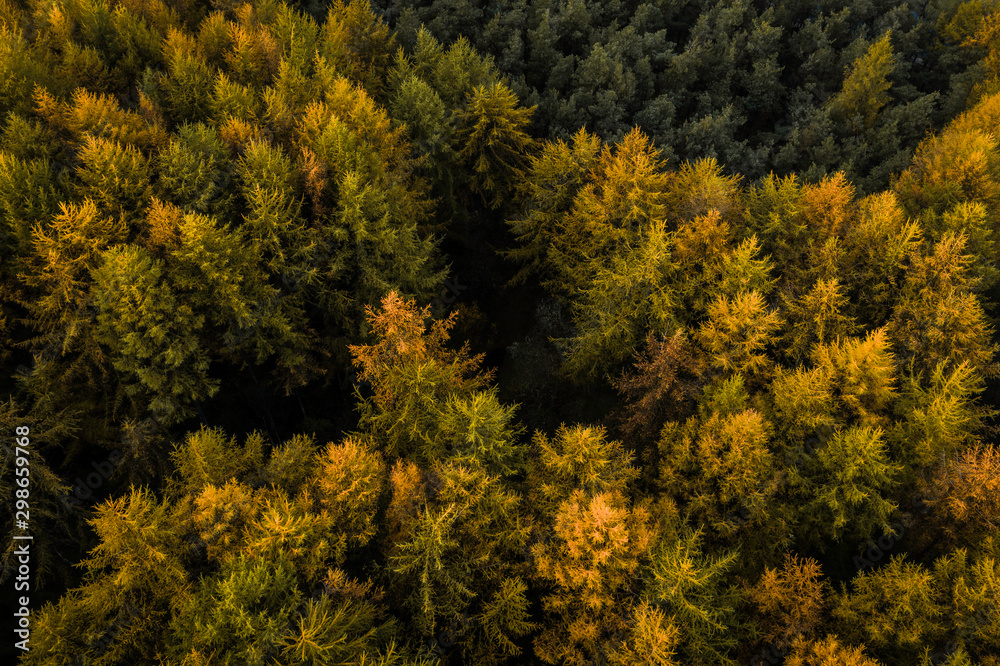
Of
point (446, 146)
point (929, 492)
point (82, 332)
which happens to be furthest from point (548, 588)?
point (446, 146)

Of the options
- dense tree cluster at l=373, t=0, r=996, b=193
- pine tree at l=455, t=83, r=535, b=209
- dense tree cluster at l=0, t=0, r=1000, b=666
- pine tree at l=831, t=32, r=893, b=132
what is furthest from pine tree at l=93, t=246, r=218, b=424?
pine tree at l=831, t=32, r=893, b=132

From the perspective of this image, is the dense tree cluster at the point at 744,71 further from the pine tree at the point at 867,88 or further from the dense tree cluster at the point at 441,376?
the dense tree cluster at the point at 441,376

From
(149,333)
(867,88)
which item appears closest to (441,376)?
(149,333)

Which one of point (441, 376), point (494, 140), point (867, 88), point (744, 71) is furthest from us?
point (744, 71)

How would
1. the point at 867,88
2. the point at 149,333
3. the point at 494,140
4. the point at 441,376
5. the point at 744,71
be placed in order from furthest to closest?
the point at 744,71
the point at 867,88
the point at 494,140
the point at 149,333
the point at 441,376

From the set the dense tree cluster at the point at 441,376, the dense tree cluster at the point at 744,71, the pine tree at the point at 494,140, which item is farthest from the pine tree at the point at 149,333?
the dense tree cluster at the point at 744,71

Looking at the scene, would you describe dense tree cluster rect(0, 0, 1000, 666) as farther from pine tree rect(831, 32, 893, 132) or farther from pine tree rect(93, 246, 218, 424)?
pine tree rect(831, 32, 893, 132)

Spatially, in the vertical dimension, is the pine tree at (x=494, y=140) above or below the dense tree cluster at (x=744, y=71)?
below

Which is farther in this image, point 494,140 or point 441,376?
point 494,140

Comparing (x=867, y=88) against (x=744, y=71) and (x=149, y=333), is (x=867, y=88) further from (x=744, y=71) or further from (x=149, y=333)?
(x=149, y=333)
